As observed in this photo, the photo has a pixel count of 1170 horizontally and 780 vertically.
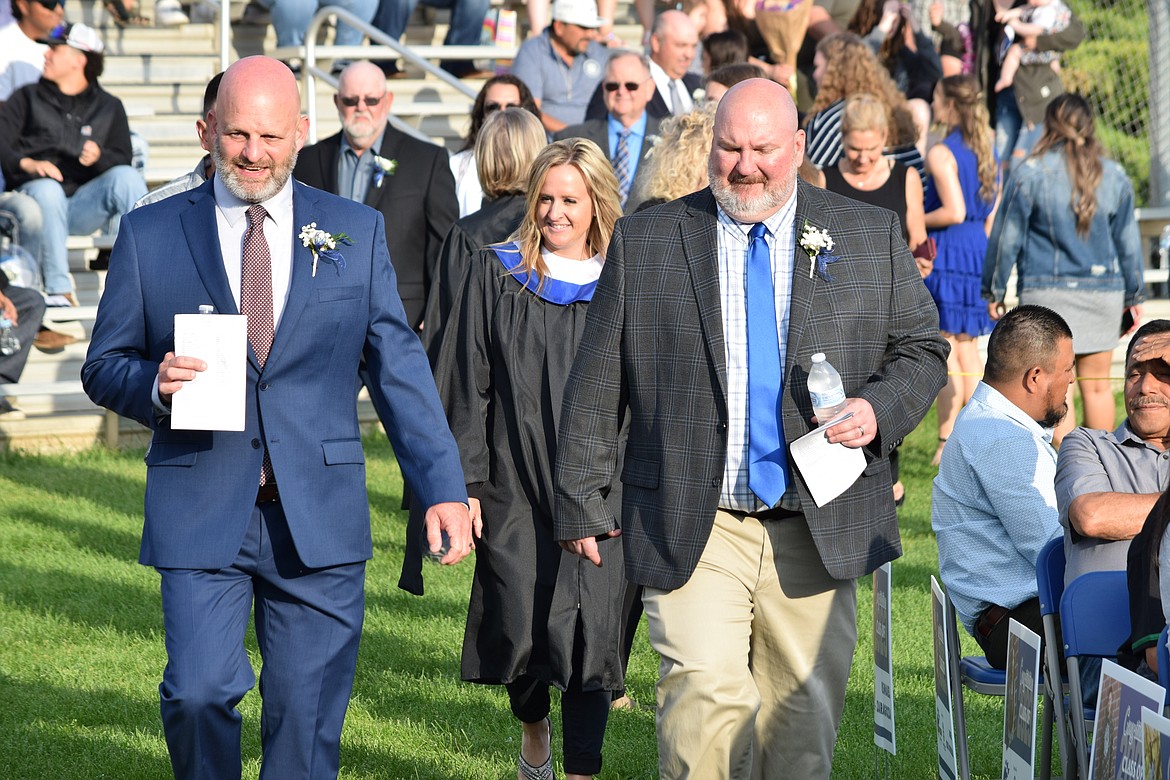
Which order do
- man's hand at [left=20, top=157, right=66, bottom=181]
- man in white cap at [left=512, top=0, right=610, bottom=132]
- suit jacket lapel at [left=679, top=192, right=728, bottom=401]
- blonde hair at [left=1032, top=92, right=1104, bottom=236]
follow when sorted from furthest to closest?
man in white cap at [left=512, top=0, right=610, bottom=132]
man's hand at [left=20, top=157, right=66, bottom=181]
blonde hair at [left=1032, top=92, right=1104, bottom=236]
suit jacket lapel at [left=679, top=192, right=728, bottom=401]

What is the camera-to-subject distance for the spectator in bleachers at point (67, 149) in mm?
12062

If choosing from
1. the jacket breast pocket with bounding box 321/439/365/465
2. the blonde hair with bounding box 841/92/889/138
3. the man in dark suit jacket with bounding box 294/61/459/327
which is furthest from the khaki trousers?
the blonde hair with bounding box 841/92/889/138

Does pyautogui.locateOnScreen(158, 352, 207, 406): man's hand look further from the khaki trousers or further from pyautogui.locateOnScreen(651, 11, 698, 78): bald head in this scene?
Answer: pyautogui.locateOnScreen(651, 11, 698, 78): bald head

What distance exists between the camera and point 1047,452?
221 inches

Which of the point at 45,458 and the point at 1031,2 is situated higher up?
the point at 1031,2

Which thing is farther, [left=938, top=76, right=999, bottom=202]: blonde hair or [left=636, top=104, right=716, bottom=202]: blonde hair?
[left=938, top=76, right=999, bottom=202]: blonde hair

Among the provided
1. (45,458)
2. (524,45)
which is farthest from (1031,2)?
(45,458)

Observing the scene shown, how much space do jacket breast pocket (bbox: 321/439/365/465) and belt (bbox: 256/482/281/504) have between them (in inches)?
6.4

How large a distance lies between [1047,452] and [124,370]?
3.04 m

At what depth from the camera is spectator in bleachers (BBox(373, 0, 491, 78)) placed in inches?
645

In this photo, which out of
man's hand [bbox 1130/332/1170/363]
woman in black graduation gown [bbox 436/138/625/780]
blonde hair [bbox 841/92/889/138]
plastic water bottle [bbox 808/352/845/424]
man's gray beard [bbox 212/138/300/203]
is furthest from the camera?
blonde hair [bbox 841/92/889/138]

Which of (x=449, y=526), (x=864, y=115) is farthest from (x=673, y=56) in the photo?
(x=449, y=526)

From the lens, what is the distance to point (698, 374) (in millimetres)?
4723

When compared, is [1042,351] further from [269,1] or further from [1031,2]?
[269,1]
